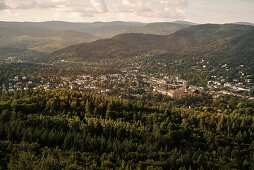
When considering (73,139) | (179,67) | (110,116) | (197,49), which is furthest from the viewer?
(197,49)

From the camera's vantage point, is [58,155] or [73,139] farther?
[73,139]

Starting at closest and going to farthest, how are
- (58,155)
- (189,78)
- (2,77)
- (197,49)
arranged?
1. (58,155)
2. (2,77)
3. (189,78)
4. (197,49)

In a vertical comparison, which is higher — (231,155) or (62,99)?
(62,99)

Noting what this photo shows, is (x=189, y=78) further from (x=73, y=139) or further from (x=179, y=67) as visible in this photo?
(x=73, y=139)

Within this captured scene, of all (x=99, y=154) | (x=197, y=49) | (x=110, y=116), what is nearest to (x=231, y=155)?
(x=99, y=154)

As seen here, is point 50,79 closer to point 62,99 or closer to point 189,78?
point 62,99

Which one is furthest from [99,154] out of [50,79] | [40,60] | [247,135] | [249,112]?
[40,60]
